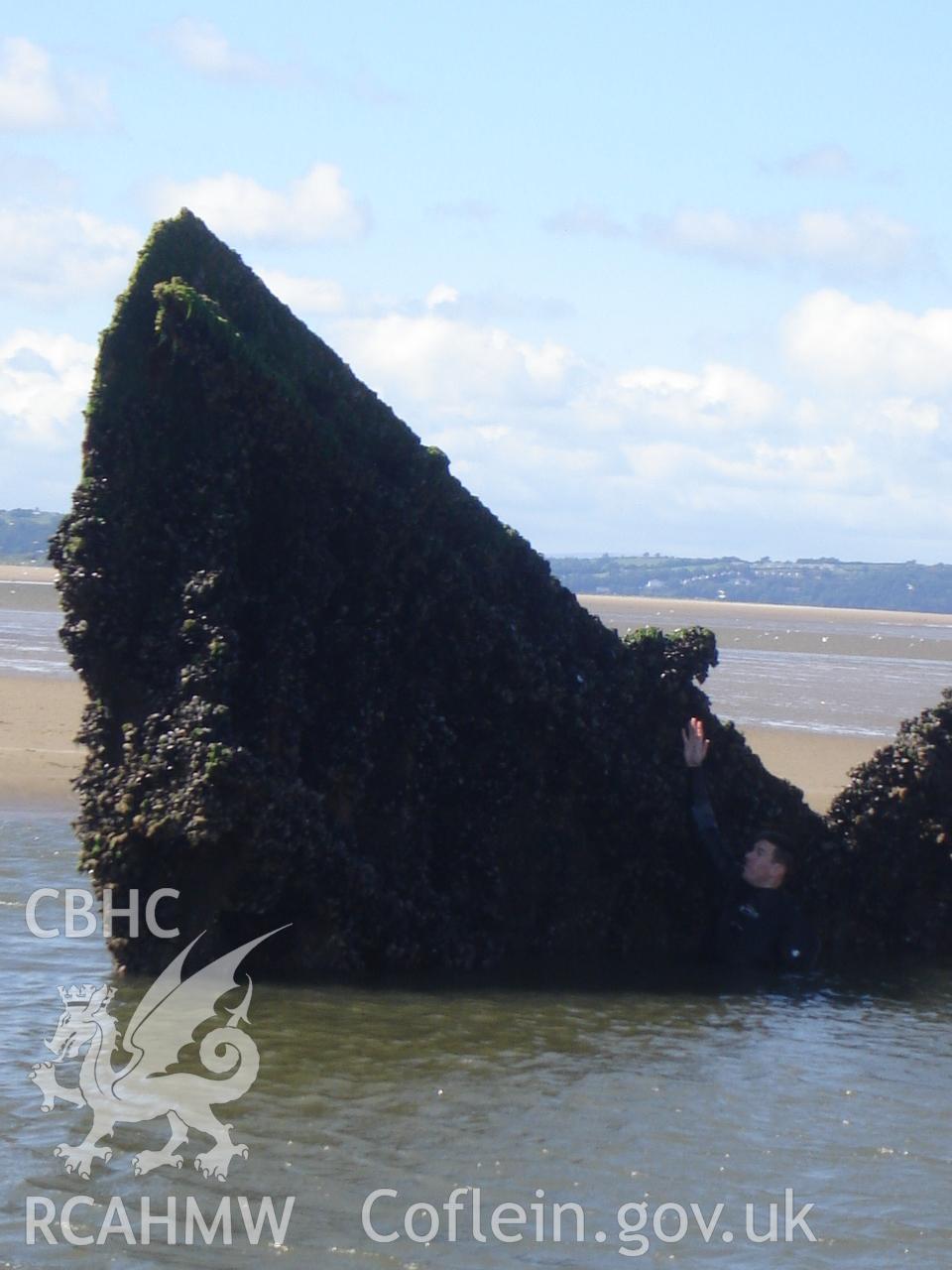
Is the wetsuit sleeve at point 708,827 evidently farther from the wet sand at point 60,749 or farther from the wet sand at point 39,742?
the wet sand at point 60,749

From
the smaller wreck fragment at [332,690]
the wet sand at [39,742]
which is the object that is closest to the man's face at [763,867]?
the smaller wreck fragment at [332,690]

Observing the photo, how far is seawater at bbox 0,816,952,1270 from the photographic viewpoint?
20.2ft

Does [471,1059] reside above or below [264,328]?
below

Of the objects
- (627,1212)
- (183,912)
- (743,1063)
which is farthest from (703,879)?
(627,1212)

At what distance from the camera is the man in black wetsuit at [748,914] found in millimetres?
10383

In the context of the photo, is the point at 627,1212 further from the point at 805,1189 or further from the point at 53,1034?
the point at 53,1034

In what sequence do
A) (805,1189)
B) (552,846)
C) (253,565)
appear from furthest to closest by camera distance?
(552,846)
(253,565)
(805,1189)

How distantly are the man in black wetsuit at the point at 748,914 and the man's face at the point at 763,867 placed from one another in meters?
0.02

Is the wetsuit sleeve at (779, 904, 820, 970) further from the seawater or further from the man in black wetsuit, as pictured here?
the seawater

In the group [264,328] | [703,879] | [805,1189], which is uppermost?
[264,328]

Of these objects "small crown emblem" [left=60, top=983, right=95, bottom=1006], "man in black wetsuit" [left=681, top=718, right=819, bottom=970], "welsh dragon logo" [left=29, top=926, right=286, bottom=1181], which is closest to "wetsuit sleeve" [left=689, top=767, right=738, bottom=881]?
"man in black wetsuit" [left=681, top=718, right=819, bottom=970]

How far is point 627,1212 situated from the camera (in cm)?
645

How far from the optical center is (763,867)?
10219mm

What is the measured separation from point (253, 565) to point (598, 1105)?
4.06 m
